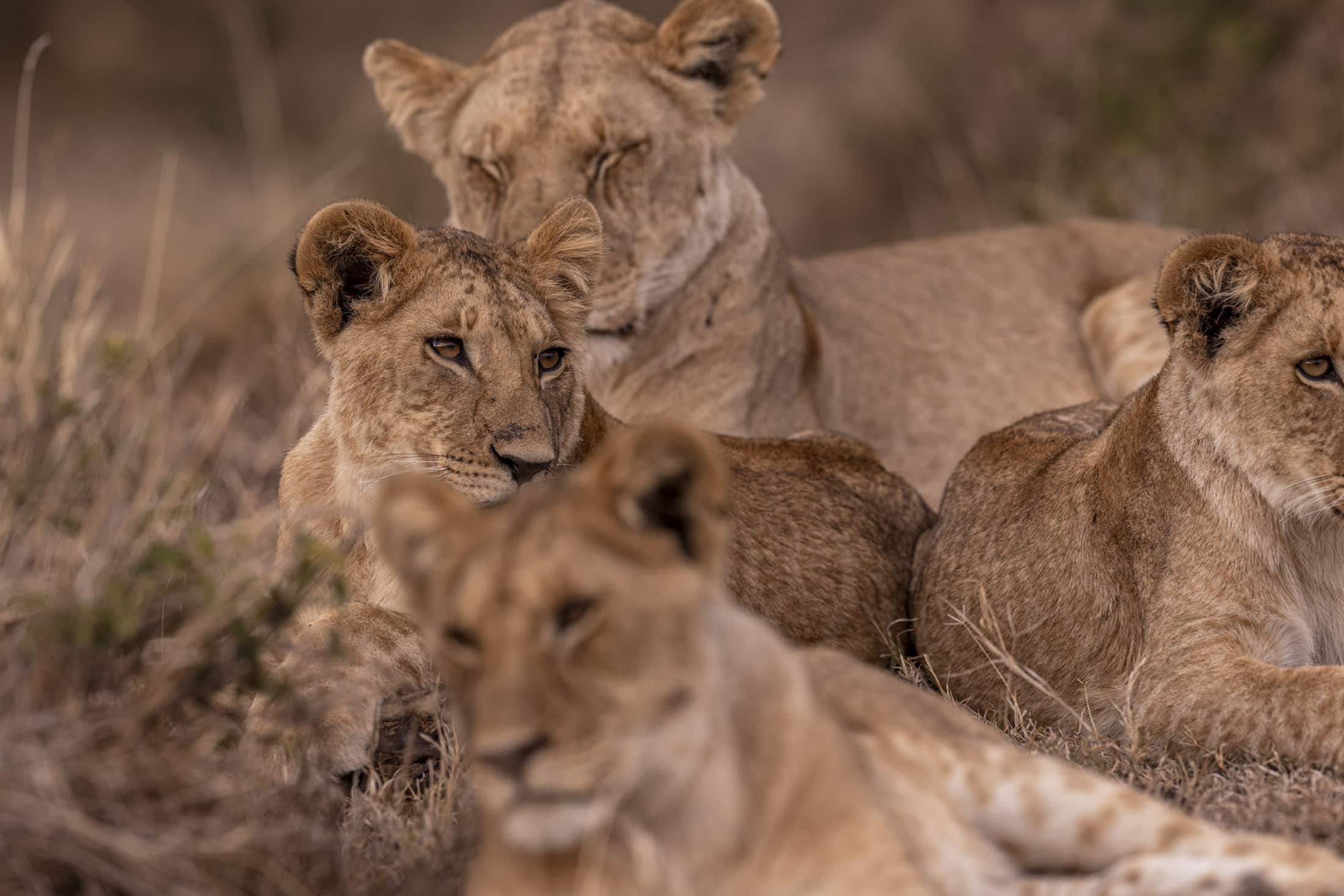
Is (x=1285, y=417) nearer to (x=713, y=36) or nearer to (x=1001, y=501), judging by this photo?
(x=1001, y=501)

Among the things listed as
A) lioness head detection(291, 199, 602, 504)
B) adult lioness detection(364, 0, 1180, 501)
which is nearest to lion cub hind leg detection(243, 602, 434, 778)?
lioness head detection(291, 199, 602, 504)

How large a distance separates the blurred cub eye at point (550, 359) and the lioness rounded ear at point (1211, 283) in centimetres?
142

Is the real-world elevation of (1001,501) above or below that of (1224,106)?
below

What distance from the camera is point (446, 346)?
4.35 meters

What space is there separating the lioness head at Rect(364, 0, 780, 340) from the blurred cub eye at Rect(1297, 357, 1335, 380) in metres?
2.48

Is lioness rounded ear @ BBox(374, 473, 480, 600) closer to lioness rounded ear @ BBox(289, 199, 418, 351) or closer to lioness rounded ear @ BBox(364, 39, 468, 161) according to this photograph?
lioness rounded ear @ BBox(289, 199, 418, 351)

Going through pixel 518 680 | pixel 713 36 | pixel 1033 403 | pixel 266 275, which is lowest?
pixel 266 275

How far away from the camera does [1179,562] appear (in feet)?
14.1

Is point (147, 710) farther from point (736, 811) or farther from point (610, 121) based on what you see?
point (610, 121)

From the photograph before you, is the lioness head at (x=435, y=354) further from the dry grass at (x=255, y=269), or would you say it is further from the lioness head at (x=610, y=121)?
the lioness head at (x=610, y=121)

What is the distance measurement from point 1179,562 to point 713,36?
2.82 m

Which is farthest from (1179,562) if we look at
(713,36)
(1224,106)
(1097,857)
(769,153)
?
(769,153)

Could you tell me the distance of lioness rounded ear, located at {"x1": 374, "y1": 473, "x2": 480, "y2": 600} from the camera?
2654 millimetres

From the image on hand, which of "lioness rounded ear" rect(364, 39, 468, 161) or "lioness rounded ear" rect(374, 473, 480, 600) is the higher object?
"lioness rounded ear" rect(364, 39, 468, 161)
